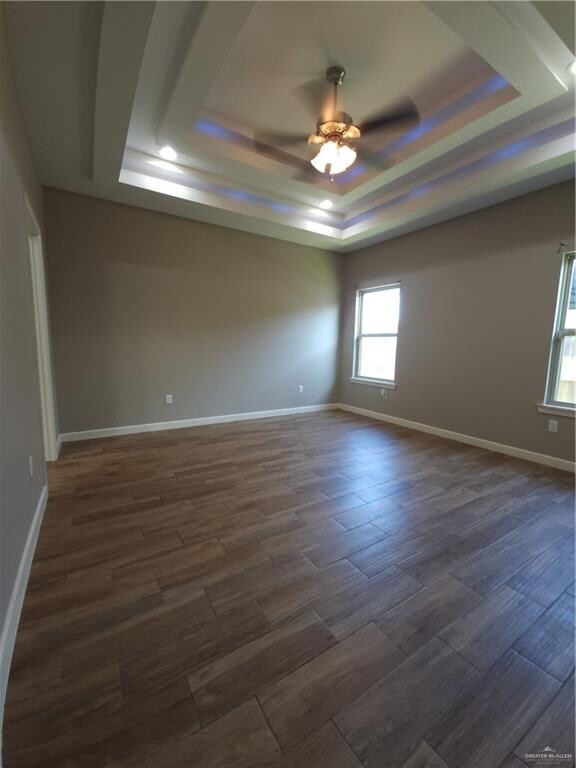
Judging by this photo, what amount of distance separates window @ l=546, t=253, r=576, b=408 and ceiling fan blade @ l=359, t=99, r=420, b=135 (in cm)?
196

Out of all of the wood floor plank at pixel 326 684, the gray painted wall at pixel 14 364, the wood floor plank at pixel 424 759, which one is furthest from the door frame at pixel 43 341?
the wood floor plank at pixel 424 759

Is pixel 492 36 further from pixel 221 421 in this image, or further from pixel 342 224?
pixel 221 421

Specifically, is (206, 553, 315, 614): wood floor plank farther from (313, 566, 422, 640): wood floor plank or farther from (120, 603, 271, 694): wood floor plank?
(313, 566, 422, 640): wood floor plank

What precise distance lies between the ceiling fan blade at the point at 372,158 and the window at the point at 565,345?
196cm

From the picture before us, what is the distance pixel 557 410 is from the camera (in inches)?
122

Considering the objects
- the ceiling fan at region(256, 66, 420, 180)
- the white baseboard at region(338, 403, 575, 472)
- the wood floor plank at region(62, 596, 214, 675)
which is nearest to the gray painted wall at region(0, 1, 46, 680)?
the wood floor plank at region(62, 596, 214, 675)

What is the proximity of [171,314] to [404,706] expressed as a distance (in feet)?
13.1

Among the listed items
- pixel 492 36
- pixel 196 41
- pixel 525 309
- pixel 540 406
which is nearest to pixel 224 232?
pixel 196 41

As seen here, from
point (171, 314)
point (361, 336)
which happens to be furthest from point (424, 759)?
point (361, 336)

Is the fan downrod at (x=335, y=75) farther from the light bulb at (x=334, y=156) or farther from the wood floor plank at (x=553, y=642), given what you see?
the wood floor plank at (x=553, y=642)

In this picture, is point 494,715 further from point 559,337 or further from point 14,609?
point 559,337

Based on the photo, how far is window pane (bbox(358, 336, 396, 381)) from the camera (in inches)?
190

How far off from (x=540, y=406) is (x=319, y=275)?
11.4 ft

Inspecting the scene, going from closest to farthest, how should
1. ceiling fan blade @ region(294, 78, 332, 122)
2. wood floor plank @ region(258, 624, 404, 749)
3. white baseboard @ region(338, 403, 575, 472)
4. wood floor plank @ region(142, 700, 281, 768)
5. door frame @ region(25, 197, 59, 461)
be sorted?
wood floor plank @ region(142, 700, 281, 768) < wood floor plank @ region(258, 624, 404, 749) < ceiling fan blade @ region(294, 78, 332, 122) < door frame @ region(25, 197, 59, 461) < white baseboard @ region(338, 403, 575, 472)
